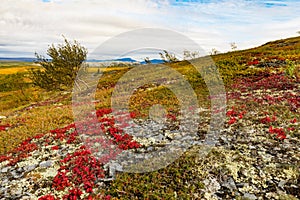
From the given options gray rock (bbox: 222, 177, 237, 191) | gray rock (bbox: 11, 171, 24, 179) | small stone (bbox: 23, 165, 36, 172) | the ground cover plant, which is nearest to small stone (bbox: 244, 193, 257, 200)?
the ground cover plant

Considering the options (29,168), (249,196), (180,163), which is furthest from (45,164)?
(249,196)

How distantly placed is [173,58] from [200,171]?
3512 inches

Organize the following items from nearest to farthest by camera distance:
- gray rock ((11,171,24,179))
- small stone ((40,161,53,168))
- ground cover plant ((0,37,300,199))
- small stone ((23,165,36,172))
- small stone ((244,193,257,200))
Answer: small stone ((244,193,257,200)), ground cover plant ((0,37,300,199)), gray rock ((11,171,24,179)), small stone ((23,165,36,172)), small stone ((40,161,53,168))

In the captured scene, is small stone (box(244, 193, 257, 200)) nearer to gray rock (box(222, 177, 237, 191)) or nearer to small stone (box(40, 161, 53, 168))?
gray rock (box(222, 177, 237, 191))

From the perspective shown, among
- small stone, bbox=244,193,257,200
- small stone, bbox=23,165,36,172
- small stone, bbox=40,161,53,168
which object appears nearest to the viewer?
small stone, bbox=244,193,257,200

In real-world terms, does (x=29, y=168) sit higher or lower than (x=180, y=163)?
lower

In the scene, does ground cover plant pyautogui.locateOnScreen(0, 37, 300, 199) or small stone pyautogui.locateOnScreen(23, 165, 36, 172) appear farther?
small stone pyautogui.locateOnScreen(23, 165, 36, 172)

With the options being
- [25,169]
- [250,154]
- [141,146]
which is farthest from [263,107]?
[25,169]

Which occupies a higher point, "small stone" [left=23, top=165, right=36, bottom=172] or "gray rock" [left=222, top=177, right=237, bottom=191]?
"gray rock" [left=222, top=177, right=237, bottom=191]

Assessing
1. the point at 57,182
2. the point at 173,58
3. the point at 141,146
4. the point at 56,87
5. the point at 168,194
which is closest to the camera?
the point at 168,194

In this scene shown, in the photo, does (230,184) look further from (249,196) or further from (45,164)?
(45,164)

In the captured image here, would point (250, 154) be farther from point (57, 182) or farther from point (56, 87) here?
point (56, 87)

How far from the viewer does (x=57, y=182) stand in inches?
415

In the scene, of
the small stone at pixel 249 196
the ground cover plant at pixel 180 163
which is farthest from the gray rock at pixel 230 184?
the small stone at pixel 249 196
